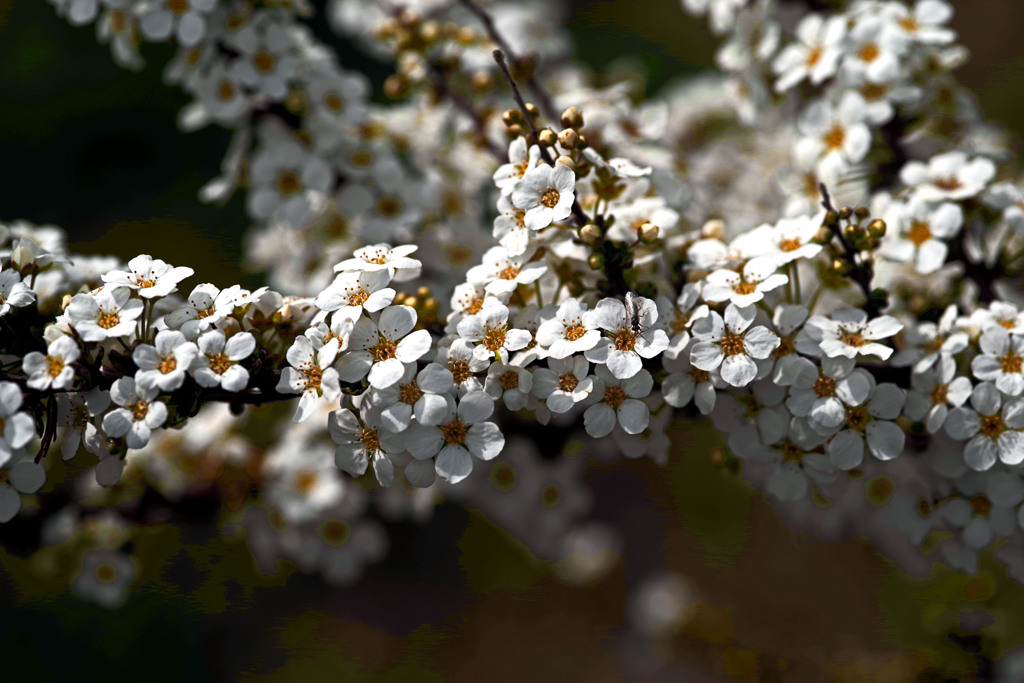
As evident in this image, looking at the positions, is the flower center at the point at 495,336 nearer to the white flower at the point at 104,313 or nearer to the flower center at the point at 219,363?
the flower center at the point at 219,363

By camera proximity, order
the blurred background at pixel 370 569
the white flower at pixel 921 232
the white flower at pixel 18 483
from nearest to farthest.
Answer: the white flower at pixel 18 483 → the white flower at pixel 921 232 → the blurred background at pixel 370 569

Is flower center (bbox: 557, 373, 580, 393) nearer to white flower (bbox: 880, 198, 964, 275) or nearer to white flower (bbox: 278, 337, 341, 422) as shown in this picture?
white flower (bbox: 278, 337, 341, 422)

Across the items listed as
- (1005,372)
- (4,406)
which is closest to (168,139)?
(4,406)

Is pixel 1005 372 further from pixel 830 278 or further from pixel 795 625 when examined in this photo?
pixel 795 625

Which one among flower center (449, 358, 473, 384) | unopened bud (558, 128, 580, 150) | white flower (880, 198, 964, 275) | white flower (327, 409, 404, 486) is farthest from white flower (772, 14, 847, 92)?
white flower (327, 409, 404, 486)

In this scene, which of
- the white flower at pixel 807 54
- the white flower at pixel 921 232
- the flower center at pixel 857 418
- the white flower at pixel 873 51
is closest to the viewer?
the flower center at pixel 857 418

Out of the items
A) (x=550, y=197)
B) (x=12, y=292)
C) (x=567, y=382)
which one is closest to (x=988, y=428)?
(x=567, y=382)

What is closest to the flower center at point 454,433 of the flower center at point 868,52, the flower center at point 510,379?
the flower center at point 510,379
